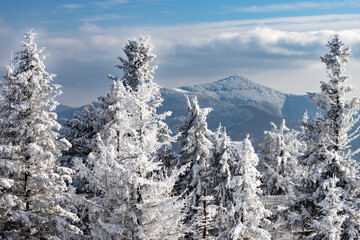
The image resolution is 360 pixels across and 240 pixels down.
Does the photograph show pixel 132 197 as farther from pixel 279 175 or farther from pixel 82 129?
pixel 82 129

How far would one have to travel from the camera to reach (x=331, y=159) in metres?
21.5

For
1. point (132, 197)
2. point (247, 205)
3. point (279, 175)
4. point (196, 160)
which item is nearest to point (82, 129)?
point (196, 160)

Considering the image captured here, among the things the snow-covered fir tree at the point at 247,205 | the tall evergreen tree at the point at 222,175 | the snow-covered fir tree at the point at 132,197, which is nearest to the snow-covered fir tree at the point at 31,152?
the snow-covered fir tree at the point at 132,197

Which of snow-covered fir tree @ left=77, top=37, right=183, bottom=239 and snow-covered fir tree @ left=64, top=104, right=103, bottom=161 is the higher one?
snow-covered fir tree @ left=64, top=104, right=103, bottom=161

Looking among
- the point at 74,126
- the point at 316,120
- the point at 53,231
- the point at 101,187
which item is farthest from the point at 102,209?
the point at 74,126

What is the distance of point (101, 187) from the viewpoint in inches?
599

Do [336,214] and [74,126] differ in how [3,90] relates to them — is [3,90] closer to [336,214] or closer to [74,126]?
[74,126]

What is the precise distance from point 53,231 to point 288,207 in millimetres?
13008

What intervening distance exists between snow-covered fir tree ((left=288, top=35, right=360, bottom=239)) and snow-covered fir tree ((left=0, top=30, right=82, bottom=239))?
499 inches

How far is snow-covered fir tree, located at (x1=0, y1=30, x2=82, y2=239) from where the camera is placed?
20453 mm

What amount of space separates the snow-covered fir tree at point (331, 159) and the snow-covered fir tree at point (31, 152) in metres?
12.7

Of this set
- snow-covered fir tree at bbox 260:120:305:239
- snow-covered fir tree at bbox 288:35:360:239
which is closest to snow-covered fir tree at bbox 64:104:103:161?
→ snow-covered fir tree at bbox 260:120:305:239

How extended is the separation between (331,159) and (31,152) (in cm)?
1562

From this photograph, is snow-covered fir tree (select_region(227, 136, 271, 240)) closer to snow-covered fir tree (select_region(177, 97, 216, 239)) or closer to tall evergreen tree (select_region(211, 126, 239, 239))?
tall evergreen tree (select_region(211, 126, 239, 239))
